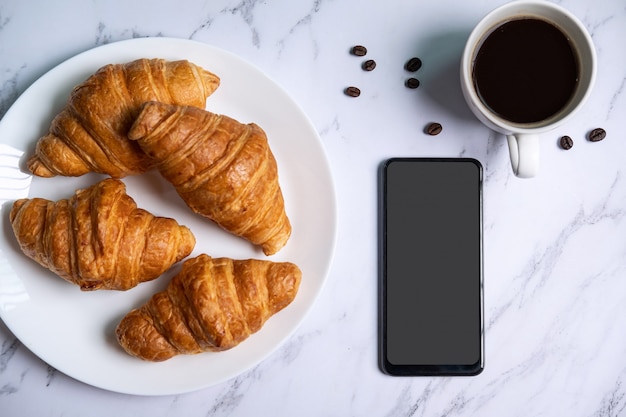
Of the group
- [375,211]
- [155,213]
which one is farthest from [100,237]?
[375,211]

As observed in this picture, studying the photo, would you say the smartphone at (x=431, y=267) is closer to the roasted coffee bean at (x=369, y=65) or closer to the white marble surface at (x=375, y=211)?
the white marble surface at (x=375, y=211)

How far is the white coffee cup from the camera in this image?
162 centimetres

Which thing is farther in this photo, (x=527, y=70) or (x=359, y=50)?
(x=359, y=50)

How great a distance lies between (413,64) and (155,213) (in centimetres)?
75

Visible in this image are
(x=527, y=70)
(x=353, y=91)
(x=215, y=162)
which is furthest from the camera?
(x=353, y=91)

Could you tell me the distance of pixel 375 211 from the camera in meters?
1.82

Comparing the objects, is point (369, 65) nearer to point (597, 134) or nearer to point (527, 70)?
point (527, 70)

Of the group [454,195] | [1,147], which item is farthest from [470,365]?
[1,147]

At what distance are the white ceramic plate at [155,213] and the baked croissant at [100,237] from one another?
0.30ft

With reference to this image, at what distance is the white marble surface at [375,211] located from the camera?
1800 mm

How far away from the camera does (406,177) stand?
1.81 meters

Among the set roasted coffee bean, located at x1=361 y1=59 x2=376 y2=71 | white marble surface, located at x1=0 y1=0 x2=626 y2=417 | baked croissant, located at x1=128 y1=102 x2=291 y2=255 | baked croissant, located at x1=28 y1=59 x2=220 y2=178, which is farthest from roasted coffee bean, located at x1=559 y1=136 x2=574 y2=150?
baked croissant, located at x1=28 y1=59 x2=220 y2=178

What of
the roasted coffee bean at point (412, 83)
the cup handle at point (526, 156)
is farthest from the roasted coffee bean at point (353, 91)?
the cup handle at point (526, 156)

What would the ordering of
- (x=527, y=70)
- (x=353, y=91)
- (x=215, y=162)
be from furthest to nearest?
(x=353, y=91)
(x=527, y=70)
(x=215, y=162)
